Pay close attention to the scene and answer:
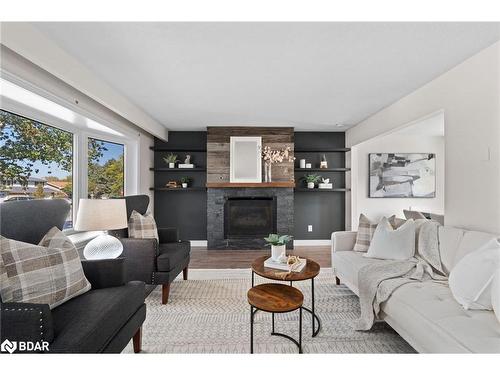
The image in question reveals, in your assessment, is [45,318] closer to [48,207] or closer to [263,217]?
[48,207]

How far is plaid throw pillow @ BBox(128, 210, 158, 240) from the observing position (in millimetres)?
2662

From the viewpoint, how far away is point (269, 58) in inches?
80.8

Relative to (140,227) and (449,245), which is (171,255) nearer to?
(140,227)

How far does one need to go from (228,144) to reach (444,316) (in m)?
3.80

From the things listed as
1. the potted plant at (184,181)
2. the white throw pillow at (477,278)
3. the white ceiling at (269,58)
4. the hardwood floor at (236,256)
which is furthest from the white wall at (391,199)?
the potted plant at (184,181)

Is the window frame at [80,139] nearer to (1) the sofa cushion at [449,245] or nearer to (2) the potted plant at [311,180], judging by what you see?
(2) the potted plant at [311,180]

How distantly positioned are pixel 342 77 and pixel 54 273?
281cm

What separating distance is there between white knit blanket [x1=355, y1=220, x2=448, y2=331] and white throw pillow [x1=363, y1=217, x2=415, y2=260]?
0.07 m

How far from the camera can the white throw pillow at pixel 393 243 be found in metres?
2.24

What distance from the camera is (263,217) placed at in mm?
4609

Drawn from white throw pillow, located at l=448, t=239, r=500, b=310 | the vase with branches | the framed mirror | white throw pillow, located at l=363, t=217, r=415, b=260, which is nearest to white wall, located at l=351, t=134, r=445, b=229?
the vase with branches

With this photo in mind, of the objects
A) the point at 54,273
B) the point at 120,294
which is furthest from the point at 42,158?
the point at 120,294

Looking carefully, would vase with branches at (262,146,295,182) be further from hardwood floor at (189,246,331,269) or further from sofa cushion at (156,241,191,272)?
sofa cushion at (156,241,191,272)

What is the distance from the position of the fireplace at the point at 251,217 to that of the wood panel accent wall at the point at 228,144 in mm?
494
